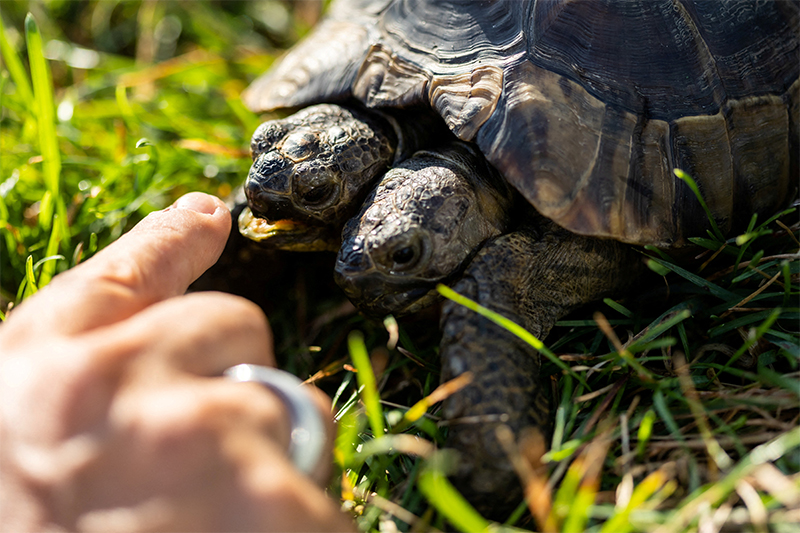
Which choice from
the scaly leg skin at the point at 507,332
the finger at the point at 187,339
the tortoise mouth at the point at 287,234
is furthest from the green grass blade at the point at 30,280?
the scaly leg skin at the point at 507,332

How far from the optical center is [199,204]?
1.75m

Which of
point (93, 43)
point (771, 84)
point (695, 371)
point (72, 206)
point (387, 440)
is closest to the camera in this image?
point (387, 440)

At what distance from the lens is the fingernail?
1.73m

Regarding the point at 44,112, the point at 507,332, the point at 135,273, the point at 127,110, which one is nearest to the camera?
the point at 135,273

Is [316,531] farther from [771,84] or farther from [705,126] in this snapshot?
[771,84]

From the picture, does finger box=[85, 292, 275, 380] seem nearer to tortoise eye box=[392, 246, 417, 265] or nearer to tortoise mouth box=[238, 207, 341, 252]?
tortoise eye box=[392, 246, 417, 265]

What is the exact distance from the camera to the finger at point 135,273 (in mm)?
1232

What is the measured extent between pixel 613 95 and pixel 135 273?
1406 millimetres

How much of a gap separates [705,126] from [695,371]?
2.46 ft

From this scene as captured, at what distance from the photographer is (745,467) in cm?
121

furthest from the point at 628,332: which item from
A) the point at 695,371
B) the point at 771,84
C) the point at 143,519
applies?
the point at 143,519

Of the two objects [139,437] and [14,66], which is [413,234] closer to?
[139,437]

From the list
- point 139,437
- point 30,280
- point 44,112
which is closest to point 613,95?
point 139,437

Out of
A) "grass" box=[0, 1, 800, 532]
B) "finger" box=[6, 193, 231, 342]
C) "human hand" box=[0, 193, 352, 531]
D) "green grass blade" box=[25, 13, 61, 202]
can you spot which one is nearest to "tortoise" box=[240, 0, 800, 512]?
"grass" box=[0, 1, 800, 532]
